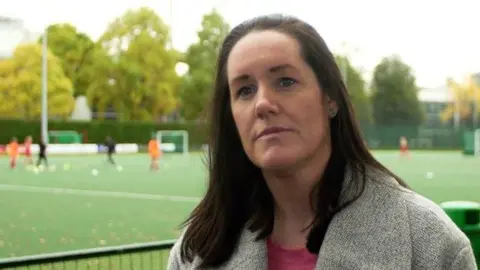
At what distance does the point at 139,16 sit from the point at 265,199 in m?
63.9

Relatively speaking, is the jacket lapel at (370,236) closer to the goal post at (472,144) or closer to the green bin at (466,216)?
the green bin at (466,216)

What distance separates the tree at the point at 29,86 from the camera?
58.2m

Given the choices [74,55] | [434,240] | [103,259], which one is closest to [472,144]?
[74,55]

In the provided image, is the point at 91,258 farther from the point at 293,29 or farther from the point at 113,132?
the point at 113,132

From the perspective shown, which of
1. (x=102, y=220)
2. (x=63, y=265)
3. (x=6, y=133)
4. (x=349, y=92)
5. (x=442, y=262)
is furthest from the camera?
(x=6, y=133)

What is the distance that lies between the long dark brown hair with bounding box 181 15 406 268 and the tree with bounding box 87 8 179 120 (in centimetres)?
5999

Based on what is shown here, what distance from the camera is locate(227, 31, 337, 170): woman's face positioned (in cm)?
167

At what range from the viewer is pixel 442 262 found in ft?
5.33

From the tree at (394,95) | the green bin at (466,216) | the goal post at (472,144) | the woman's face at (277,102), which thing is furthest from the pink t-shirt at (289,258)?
the tree at (394,95)

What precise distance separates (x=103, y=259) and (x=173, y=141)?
50.7 meters

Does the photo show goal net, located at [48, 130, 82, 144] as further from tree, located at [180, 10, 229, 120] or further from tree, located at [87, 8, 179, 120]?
tree, located at [180, 10, 229, 120]

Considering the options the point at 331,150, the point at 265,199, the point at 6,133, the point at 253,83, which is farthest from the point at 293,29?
the point at 6,133

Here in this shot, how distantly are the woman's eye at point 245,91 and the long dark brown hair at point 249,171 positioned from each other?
100 mm

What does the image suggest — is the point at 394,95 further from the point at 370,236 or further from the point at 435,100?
the point at 370,236
